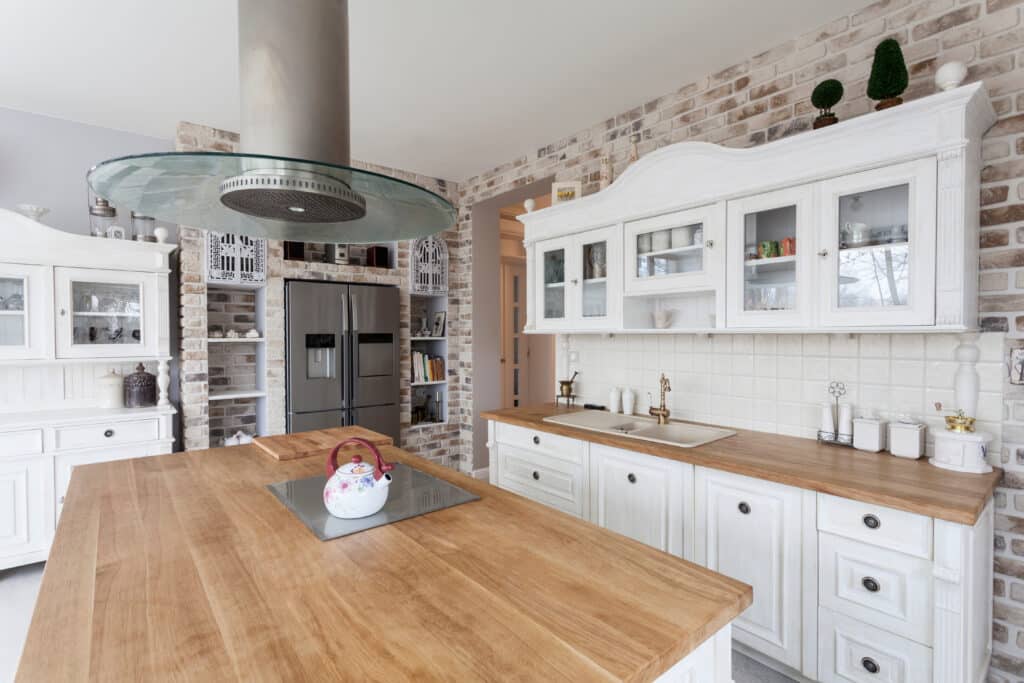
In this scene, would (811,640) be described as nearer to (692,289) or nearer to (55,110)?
(692,289)

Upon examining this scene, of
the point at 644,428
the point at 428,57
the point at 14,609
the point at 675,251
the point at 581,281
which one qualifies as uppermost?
the point at 428,57

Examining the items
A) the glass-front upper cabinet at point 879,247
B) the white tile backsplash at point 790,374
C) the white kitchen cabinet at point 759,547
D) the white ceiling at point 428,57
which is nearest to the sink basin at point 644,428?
the white tile backsplash at point 790,374

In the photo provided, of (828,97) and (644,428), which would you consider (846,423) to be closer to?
(644,428)

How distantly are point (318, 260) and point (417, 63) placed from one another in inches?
81.6

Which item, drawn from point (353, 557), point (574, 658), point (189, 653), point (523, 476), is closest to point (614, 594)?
point (574, 658)

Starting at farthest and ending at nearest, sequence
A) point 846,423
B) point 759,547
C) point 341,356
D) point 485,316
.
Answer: point 485,316 < point 341,356 < point 846,423 < point 759,547

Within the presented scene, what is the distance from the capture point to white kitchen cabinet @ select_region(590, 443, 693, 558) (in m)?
2.22

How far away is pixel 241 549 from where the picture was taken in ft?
4.08

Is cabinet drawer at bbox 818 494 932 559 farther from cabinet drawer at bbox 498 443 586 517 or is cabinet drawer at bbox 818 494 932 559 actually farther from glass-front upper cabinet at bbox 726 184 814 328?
cabinet drawer at bbox 498 443 586 517

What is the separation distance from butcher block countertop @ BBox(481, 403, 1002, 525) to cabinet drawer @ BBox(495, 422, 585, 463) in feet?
0.51

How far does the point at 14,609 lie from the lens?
103 inches

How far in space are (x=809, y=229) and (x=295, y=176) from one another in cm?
198

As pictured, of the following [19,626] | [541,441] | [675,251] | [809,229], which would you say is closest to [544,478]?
[541,441]

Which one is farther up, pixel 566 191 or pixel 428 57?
pixel 428 57
